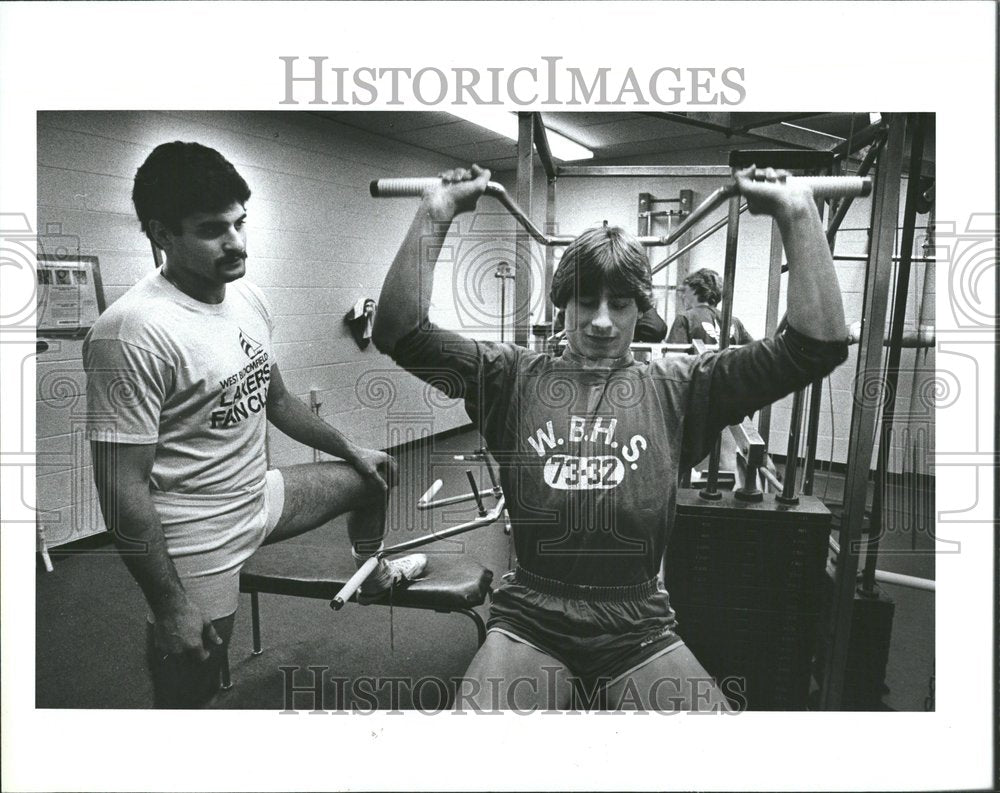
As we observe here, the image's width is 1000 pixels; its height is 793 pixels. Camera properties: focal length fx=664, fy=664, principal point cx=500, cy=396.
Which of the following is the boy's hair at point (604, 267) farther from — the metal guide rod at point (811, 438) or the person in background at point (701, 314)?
the person in background at point (701, 314)

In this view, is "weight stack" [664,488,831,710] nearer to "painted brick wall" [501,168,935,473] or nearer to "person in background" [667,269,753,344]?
"painted brick wall" [501,168,935,473]

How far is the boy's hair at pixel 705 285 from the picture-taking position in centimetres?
206

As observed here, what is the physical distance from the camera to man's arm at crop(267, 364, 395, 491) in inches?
58.4

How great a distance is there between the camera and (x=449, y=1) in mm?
1403

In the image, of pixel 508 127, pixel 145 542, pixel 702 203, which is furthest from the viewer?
pixel 508 127

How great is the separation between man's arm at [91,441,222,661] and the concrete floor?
0.04m

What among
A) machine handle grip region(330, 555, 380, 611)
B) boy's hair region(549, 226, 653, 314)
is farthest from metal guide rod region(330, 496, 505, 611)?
boy's hair region(549, 226, 653, 314)

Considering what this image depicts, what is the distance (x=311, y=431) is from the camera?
4.95ft

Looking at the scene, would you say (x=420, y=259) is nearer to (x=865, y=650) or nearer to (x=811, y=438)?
(x=811, y=438)

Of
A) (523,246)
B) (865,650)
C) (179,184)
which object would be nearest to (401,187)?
(523,246)

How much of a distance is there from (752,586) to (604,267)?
77cm

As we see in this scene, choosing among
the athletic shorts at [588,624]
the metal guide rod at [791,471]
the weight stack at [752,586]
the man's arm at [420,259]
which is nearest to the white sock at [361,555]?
the athletic shorts at [588,624]

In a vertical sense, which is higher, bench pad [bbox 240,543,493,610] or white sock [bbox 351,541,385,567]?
white sock [bbox 351,541,385,567]

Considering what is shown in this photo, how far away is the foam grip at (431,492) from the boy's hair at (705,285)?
107cm
